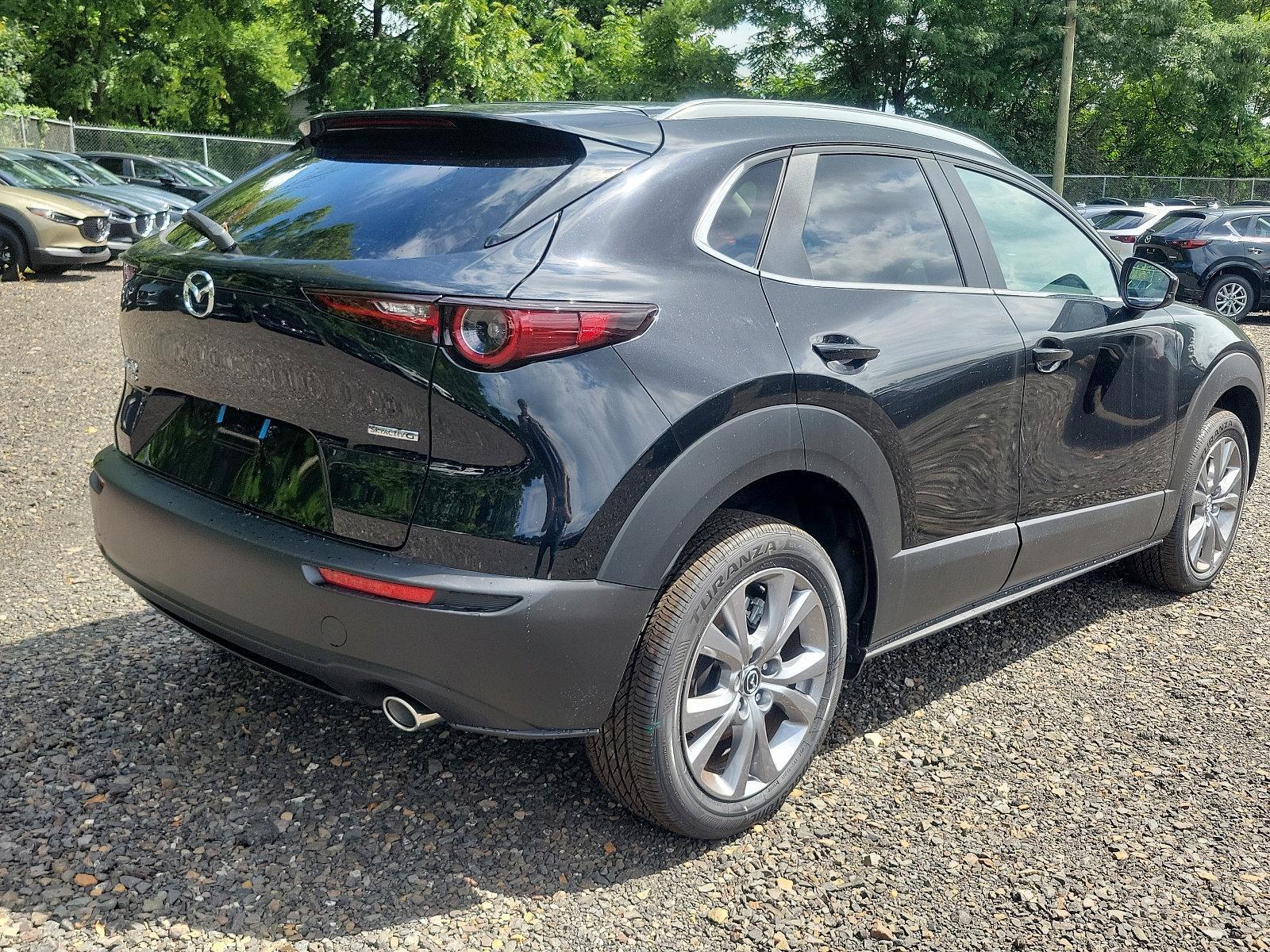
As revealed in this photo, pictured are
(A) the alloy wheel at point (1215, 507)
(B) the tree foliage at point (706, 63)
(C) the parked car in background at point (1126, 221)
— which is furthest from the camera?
(B) the tree foliage at point (706, 63)

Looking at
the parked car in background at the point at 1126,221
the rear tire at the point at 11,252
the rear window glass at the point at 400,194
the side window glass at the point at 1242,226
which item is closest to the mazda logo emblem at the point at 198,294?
the rear window glass at the point at 400,194

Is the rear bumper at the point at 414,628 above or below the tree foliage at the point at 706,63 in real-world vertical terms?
below

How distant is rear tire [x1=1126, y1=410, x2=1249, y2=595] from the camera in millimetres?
4660

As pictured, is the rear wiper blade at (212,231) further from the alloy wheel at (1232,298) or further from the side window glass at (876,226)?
the alloy wheel at (1232,298)

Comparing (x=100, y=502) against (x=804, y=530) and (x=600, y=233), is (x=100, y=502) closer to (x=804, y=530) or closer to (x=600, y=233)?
(x=600, y=233)

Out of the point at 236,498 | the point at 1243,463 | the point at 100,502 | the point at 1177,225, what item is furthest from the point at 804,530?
the point at 1177,225

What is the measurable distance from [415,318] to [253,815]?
1.35m

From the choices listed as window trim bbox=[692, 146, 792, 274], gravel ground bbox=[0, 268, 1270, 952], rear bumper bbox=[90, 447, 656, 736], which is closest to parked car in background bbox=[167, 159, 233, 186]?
gravel ground bbox=[0, 268, 1270, 952]

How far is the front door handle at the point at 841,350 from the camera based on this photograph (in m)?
2.95

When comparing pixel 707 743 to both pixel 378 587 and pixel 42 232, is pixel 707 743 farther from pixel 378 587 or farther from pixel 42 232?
pixel 42 232

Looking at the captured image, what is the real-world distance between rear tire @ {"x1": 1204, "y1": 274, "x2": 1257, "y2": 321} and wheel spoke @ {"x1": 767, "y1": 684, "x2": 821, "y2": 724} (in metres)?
14.6

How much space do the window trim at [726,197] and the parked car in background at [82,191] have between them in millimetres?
12517

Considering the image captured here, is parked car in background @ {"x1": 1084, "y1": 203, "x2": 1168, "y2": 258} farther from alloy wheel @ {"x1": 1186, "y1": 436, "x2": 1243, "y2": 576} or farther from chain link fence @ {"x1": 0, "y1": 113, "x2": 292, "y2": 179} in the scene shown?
chain link fence @ {"x1": 0, "y1": 113, "x2": 292, "y2": 179}

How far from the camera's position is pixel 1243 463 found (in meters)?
5.05
